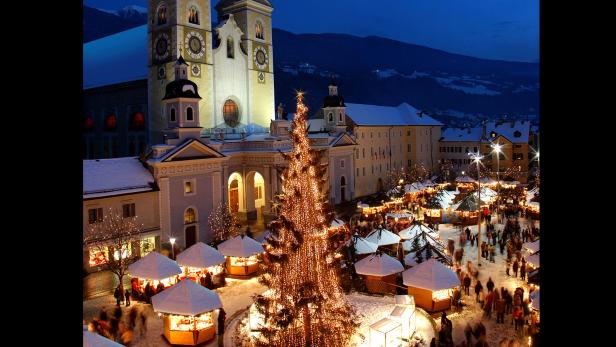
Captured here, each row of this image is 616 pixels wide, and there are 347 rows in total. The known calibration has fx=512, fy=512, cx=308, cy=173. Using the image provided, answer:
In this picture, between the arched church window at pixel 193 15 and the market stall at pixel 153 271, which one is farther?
the arched church window at pixel 193 15

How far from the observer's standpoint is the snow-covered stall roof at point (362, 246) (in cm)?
2534

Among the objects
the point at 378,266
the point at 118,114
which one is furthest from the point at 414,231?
the point at 118,114

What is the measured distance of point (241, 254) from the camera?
2464cm

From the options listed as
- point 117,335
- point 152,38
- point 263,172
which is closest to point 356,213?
point 263,172

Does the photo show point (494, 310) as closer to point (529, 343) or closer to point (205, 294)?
point (529, 343)

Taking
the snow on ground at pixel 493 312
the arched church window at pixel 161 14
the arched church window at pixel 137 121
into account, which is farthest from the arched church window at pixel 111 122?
the snow on ground at pixel 493 312

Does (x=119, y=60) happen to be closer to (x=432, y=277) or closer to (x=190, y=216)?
(x=190, y=216)

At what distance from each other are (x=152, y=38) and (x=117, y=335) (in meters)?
33.5

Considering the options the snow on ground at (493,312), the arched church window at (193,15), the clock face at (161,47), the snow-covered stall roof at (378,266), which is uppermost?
the arched church window at (193,15)

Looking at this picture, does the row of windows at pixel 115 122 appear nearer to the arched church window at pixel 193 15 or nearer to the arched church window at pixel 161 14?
the arched church window at pixel 161 14

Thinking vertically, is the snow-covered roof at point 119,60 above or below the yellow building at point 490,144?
above

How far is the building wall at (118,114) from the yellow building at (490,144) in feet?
141

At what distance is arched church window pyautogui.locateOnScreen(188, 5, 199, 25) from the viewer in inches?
1732

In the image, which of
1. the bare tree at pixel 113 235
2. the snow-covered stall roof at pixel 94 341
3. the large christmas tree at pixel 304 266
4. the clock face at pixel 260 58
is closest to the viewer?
the snow-covered stall roof at pixel 94 341
